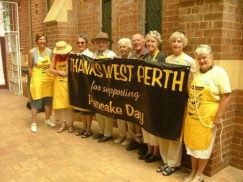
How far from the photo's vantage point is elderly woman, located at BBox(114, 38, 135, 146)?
356cm

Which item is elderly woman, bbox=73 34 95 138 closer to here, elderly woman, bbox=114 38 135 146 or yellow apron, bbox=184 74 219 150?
elderly woman, bbox=114 38 135 146

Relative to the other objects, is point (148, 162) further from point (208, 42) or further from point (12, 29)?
point (12, 29)

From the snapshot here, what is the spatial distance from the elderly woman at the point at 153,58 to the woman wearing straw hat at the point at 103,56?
2.31 ft

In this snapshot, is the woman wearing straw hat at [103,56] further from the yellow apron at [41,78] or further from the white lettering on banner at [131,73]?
the yellow apron at [41,78]

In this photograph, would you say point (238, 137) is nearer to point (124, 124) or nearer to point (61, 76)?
point (124, 124)

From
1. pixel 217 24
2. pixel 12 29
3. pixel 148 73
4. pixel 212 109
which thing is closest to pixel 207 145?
pixel 212 109

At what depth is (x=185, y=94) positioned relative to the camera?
9.11 feet

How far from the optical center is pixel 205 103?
2.55m

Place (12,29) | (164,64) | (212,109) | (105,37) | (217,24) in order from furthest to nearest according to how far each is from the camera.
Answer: (12,29)
(105,37)
(164,64)
(217,24)
(212,109)

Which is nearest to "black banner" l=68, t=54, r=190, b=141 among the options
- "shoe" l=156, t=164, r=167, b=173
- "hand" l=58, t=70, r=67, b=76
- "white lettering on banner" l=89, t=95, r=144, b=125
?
"white lettering on banner" l=89, t=95, r=144, b=125

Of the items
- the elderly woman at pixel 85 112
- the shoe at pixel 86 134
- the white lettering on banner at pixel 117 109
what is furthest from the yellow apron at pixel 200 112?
the shoe at pixel 86 134

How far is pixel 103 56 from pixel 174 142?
165 centimetres

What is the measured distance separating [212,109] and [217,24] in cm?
91

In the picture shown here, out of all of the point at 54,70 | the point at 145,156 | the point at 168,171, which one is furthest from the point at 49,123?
the point at 168,171
